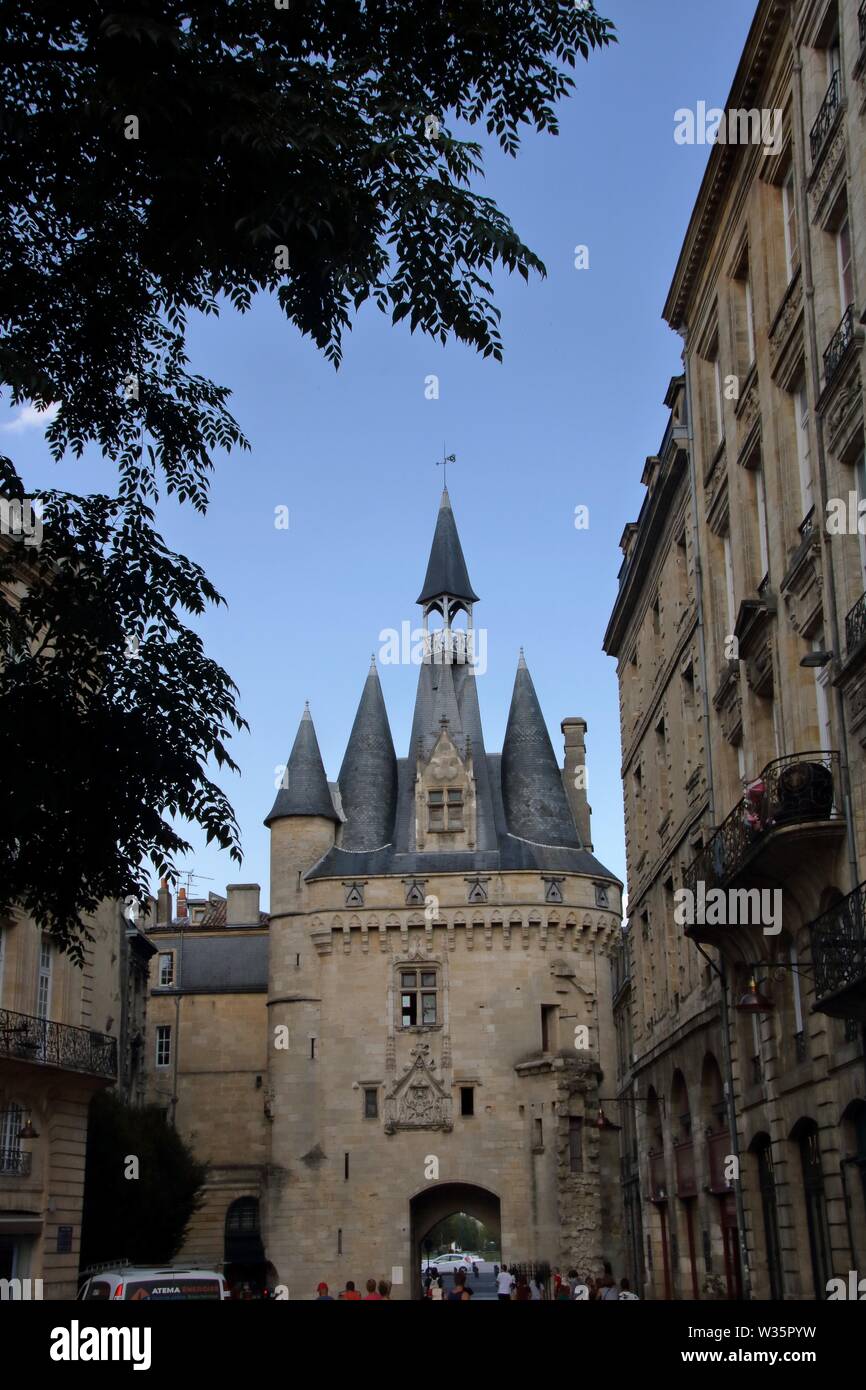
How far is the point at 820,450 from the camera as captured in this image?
15.5 meters

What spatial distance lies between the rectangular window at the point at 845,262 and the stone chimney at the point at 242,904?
4896cm

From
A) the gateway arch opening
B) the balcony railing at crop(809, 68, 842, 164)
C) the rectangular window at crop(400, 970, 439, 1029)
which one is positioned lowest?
the gateway arch opening

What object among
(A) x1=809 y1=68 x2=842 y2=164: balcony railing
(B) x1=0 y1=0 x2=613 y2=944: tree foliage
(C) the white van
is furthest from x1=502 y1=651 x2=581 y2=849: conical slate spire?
(B) x1=0 y1=0 x2=613 y2=944: tree foliage

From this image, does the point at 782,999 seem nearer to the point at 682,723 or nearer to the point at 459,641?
the point at 682,723

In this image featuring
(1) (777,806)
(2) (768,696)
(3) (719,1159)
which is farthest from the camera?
(3) (719,1159)

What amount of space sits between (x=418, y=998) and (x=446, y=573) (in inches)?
645

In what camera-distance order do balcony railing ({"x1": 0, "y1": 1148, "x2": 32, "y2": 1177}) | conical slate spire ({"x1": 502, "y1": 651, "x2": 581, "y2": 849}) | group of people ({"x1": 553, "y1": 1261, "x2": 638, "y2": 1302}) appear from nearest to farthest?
group of people ({"x1": 553, "y1": 1261, "x2": 638, "y2": 1302}), balcony railing ({"x1": 0, "y1": 1148, "x2": 32, "y2": 1177}), conical slate spire ({"x1": 502, "y1": 651, "x2": 581, "y2": 849})

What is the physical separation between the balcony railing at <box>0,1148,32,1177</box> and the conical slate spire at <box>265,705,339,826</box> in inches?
972

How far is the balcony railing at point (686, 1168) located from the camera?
77.8 feet

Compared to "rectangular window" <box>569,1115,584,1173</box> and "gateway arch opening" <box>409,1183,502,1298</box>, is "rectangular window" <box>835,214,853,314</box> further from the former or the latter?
"gateway arch opening" <box>409,1183,502,1298</box>

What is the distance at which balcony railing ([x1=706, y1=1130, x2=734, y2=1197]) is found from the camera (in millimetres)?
20878

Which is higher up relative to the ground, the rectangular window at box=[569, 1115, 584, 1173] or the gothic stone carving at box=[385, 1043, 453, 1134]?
the gothic stone carving at box=[385, 1043, 453, 1134]

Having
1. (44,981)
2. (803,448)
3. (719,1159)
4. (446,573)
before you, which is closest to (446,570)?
(446,573)

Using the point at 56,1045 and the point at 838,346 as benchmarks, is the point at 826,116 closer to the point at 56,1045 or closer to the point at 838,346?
the point at 838,346
